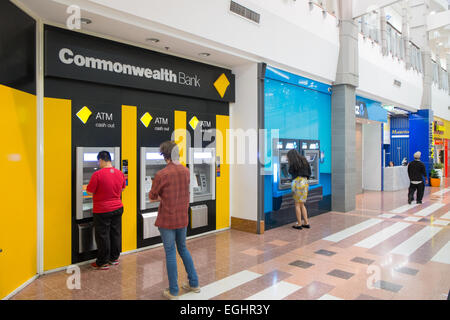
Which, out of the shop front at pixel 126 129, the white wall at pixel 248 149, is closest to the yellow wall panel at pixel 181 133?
the shop front at pixel 126 129

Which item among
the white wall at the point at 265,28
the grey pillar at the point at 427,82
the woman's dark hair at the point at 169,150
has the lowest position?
the woman's dark hair at the point at 169,150

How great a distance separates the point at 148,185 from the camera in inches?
171

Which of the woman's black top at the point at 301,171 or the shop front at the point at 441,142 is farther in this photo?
the shop front at the point at 441,142

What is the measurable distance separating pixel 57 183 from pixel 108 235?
811 millimetres

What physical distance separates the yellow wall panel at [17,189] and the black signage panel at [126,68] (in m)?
0.59

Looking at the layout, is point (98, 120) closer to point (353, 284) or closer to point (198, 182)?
point (198, 182)

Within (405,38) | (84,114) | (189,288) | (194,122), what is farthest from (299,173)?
(405,38)

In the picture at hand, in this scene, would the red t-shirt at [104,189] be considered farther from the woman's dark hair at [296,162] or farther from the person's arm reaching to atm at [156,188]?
the woman's dark hair at [296,162]

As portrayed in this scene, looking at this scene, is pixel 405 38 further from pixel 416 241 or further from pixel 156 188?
pixel 156 188

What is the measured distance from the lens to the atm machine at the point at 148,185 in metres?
4.29

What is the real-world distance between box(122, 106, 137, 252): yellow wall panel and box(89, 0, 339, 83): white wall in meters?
1.26

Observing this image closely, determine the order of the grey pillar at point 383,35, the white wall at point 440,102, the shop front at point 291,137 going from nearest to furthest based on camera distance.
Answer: the shop front at point 291,137 < the grey pillar at point 383,35 < the white wall at point 440,102
